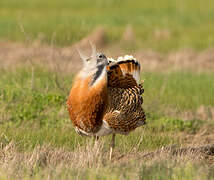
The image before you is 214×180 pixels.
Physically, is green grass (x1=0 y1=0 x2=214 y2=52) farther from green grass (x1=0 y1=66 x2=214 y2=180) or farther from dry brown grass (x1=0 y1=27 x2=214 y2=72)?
green grass (x1=0 y1=66 x2=214 y2=180)

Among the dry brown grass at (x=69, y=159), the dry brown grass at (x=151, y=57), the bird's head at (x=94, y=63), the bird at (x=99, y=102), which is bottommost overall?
the dry brown grass at (x=151, y=57)

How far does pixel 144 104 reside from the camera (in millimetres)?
8797

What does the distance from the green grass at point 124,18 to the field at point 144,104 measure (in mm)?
59

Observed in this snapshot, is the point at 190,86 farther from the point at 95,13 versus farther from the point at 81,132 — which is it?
the point at 95,13

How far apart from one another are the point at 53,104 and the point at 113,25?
35.4 feet

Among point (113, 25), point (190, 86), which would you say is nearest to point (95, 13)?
point (113, 25)

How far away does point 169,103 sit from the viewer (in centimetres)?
941

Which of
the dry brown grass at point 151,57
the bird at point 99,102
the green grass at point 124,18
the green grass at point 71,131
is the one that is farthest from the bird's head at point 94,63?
the green grass at point 124,18

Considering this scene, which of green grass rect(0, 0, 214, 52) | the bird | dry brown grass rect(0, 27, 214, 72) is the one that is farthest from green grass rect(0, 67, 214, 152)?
green grass rect(0, 0, 214, 52)

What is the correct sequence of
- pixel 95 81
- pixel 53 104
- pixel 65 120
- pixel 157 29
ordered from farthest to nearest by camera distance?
pixel 157 29 → pixel 53 104 → pixel 65 120 → pixel 95 81

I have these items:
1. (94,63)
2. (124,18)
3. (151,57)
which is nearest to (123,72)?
(94,63)

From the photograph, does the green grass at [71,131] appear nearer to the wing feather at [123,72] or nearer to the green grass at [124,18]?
the wing feather at [123,72]

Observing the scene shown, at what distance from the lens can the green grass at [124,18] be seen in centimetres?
1644

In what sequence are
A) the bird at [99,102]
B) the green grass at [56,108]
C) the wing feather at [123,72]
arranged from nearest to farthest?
the bird at [99,102] < the wing feather at [123,72] < the green grass at [56,108]
